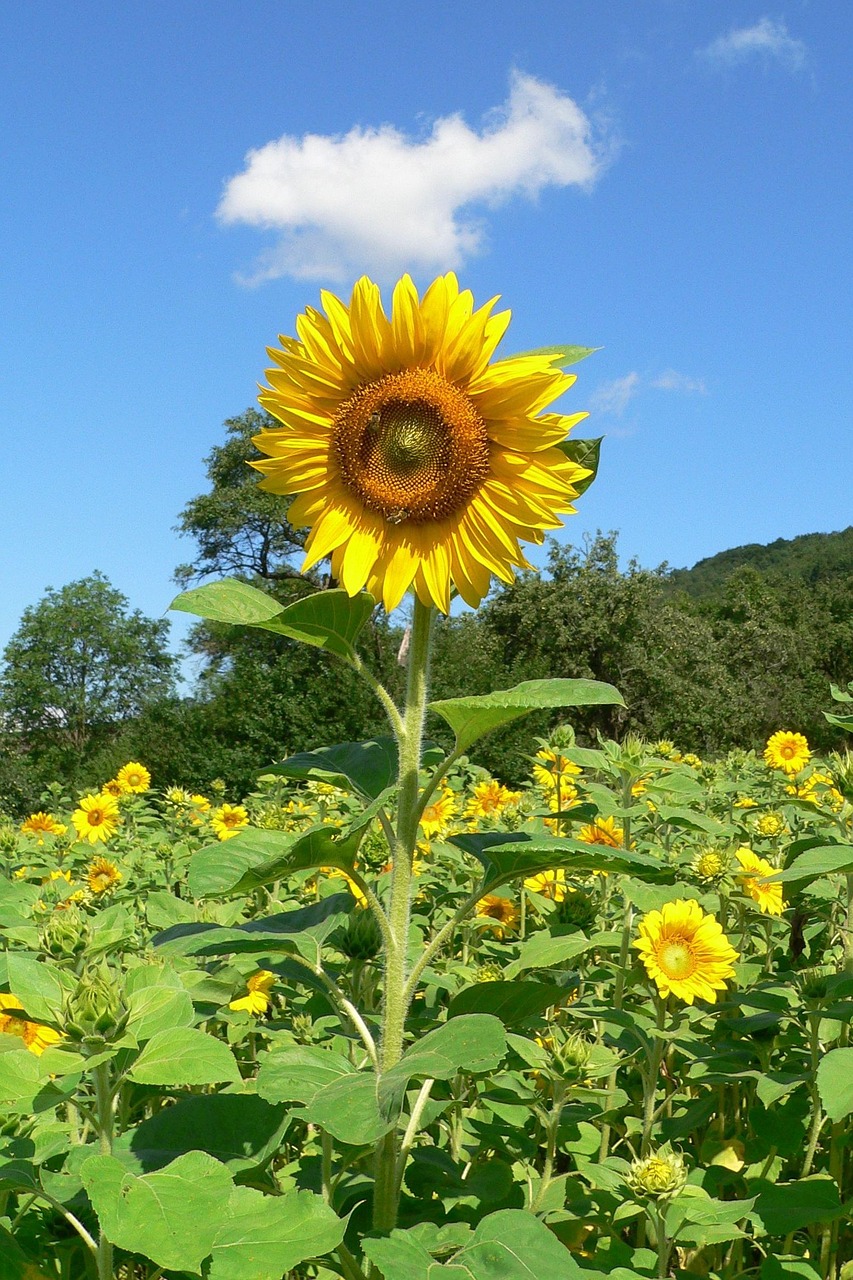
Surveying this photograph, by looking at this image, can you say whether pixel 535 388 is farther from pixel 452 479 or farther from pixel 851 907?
pixel 851 907

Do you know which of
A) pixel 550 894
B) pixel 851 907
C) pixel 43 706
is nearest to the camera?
pixel 851 907

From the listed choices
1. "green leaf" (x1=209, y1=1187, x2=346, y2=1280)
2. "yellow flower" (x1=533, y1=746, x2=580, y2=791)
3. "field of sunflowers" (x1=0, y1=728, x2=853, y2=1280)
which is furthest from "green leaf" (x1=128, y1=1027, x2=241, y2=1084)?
"yellow flower" (x1=533, y1=746, x2=580, y2=791)

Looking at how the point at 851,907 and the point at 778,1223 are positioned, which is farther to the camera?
the point at 851,907

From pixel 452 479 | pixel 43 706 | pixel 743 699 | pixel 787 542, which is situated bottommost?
pixel 452 479

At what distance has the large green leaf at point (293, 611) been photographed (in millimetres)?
1502

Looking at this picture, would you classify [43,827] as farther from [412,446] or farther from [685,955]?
[412,446]

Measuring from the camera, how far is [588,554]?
1206 inches

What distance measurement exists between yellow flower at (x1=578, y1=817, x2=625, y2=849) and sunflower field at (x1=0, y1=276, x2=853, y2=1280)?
1.08 feet

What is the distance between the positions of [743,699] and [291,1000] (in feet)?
96.4

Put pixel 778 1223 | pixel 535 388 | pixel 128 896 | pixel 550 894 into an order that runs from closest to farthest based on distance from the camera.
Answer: pixel 535 388, pixel 778 1223, pixel 550 894, pixel 128 896

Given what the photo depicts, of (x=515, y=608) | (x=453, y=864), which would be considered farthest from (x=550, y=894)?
(x=515, y=608)

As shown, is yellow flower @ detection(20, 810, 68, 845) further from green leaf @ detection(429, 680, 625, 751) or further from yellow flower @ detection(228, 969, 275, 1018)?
green leaf @ detection(429, 680, 625, 751)

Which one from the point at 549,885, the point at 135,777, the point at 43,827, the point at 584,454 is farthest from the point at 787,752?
the point at 584,454

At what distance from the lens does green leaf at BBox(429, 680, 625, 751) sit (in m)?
1.38
